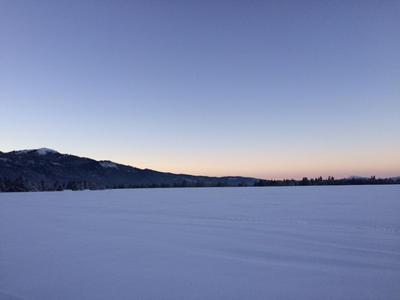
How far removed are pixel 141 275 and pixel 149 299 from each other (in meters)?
1.16

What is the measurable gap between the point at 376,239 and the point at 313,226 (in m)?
2.74

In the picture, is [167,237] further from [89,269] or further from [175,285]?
[175,285]

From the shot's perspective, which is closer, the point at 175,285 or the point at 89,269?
the point at 175,285

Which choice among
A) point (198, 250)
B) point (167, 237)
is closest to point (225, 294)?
point (198, 250)

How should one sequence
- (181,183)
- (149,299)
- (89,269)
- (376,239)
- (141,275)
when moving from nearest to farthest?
(149,299)
(141,275)
(89,269)
(376,239)
(181,183)

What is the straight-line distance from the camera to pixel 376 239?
25.3 feet

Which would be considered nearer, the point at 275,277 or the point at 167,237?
the point at 275,277

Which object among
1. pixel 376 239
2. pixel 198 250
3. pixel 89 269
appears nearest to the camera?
pixel 89 269

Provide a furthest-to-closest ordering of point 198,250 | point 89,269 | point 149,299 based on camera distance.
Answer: point 198,250 < point 89,269 < point 149,299

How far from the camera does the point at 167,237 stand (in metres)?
8.90

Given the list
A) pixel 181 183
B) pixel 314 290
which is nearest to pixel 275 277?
pixel 314 290

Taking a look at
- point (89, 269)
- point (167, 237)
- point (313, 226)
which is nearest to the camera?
point (89, 269)

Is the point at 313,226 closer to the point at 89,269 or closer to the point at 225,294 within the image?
the point at 225,294

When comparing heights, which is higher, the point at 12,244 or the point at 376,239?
the point at 376,239
